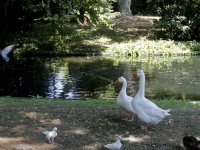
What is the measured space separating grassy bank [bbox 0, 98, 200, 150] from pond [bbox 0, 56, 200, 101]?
5.07m

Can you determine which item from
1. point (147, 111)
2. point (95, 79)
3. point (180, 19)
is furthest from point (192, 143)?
point (180, 19)

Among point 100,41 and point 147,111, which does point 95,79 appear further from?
point 100,41

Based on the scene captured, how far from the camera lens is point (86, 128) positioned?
289 inches

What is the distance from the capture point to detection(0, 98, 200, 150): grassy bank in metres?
6.36

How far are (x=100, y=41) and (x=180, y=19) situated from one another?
33.1 feet

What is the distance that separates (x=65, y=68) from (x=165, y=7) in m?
18.1

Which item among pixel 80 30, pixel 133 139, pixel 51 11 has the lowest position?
pixel 133 139

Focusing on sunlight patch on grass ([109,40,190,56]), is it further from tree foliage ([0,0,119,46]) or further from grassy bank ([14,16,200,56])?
tree foliage ([0,0,119,46])

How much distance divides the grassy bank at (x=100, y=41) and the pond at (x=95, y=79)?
13.3ft

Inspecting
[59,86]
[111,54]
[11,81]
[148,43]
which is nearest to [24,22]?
[111,54]

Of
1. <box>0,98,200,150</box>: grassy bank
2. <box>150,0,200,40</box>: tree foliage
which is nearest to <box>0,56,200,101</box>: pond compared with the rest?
<box>0,98,200,150</box>: grassy bank

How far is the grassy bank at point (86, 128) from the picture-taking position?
636 cm

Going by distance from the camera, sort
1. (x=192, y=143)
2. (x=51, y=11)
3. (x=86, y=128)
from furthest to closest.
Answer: (x=51, y=11)
(x=86, y=128)
(x=192, y=143)

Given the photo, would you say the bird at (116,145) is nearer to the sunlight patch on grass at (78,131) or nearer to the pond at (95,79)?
the sunlight patch on grass at (78,131)
